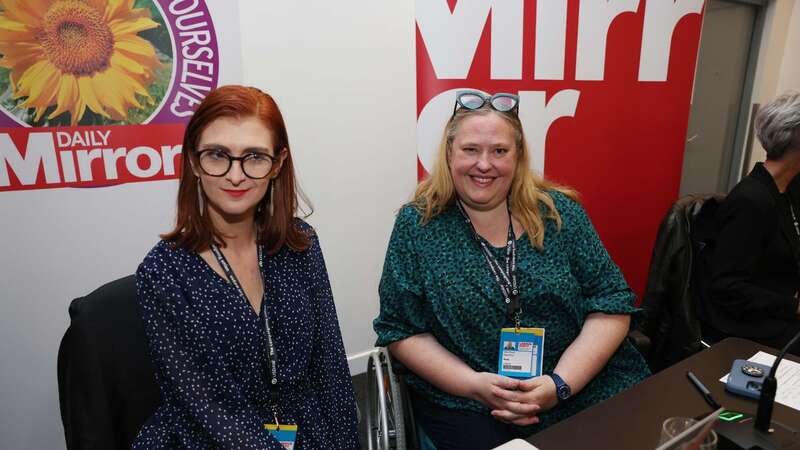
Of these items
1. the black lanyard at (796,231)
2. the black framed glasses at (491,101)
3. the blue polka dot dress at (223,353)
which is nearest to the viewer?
the blue polka dot dress at (223,353)

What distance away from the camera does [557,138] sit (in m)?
2.97

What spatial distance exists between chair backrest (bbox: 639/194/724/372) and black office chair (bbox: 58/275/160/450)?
1737mm

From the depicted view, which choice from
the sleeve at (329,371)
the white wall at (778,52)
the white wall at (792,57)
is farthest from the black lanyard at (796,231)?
the white wall at (792,57)

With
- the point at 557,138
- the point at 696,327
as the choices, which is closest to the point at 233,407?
the point at 696,327

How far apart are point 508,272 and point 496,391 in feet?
1.19

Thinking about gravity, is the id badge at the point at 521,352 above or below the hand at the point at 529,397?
above

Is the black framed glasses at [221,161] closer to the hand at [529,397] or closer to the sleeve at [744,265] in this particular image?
the hand at [529,397]

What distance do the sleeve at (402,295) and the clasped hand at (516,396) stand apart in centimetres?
26

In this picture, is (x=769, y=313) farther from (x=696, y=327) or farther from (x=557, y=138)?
(x=557, y=138)

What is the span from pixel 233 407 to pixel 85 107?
1.44m

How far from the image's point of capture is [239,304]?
3.76 feet

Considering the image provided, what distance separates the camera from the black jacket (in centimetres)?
184

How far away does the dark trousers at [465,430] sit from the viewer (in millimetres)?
1400

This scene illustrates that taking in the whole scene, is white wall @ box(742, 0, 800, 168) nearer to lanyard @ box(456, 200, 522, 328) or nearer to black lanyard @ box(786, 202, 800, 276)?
black lanyard @ box(786, 202, 800, 276)
